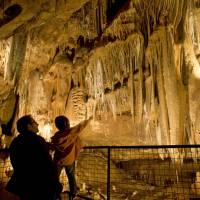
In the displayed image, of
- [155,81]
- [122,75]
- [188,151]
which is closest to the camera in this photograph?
[188,151]

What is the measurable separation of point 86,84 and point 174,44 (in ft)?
10.7

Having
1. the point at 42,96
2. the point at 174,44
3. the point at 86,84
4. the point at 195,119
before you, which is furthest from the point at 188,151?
the point at 42,96

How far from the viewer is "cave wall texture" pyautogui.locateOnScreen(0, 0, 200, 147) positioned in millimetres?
7000

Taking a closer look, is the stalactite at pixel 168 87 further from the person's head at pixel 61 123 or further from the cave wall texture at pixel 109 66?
the person's head at pixel 61 123

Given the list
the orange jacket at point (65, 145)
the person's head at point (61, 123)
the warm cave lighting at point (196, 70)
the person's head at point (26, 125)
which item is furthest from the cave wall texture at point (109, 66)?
the person's head at point (26, 125)

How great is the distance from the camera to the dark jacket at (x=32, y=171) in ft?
7.31

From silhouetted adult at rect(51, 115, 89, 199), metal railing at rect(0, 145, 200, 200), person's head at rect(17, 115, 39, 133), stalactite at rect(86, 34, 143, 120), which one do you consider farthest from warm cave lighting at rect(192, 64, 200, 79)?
person's head at rect(17, 115, 39, 133)

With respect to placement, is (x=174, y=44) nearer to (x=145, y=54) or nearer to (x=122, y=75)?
(x=145, y=54)

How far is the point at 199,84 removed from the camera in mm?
7270

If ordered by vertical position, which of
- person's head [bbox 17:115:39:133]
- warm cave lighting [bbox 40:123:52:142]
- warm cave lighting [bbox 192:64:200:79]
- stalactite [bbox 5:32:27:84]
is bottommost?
person's head [bbox 17:115:39:133]

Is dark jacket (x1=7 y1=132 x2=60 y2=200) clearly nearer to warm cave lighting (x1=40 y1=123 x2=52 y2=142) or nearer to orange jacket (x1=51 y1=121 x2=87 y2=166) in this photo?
orange jacket (x1=51 y1=121 x2=87 y2=166)

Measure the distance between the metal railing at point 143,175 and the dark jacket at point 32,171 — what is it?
4.13 m

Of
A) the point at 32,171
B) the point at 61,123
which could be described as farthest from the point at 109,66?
the point at 32,171

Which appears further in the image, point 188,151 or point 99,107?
point 99,107
